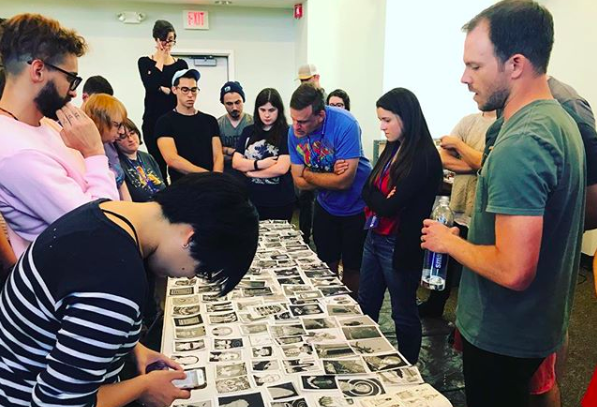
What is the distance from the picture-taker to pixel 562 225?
3.17 feet

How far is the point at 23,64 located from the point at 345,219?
156 cm

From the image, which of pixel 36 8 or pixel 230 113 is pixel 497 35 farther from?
pixel 36 8

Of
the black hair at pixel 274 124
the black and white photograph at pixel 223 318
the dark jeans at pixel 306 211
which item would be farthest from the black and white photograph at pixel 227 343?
the dark jeans at pixel 306 211

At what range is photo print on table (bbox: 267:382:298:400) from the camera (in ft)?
3.10

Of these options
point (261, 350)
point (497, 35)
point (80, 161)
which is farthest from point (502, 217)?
point (80, 161)

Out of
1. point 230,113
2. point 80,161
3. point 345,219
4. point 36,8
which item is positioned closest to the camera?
point 80,161

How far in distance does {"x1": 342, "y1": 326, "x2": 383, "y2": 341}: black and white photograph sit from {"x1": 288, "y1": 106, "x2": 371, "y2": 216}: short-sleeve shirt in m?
1.00

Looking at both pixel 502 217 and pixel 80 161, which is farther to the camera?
pixel 80 161

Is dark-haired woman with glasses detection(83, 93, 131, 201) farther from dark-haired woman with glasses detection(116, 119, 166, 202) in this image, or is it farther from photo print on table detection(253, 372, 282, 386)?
photo print on table detection(253, 372, 282, 386)

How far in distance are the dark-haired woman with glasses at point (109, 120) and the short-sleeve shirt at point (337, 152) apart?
0.94 meters

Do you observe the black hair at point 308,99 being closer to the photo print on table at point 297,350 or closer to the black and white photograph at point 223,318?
the black and white photograph at point 223,318

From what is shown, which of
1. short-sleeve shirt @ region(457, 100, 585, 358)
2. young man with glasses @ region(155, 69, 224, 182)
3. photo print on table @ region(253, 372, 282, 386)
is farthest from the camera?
young man with glasses @ region(155, 69, 224, 182)

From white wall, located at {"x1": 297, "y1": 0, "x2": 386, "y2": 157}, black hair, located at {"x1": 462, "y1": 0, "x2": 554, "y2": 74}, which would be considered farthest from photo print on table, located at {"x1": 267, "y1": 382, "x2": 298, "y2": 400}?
white wall, located at {"x1": 297, "y1": 0, "x2": 386, "y2": 157}

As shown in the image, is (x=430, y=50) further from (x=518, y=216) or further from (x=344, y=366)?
(x=344, y=366)
